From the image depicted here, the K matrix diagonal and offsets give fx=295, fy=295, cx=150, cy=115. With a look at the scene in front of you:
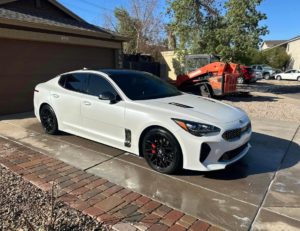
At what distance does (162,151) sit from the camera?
442 centimetres

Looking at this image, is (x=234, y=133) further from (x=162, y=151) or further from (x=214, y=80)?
(x=214, y=80)

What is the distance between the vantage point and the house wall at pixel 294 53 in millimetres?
43312

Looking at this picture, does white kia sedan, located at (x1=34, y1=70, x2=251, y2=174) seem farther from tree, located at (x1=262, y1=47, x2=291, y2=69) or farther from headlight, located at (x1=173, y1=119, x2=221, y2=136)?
tree, located at (x1=262, y1=47, x2=291, y2=69)

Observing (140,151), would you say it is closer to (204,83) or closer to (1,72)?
(1,72)

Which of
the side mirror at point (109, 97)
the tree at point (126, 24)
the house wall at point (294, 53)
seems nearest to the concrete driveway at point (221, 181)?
the side mirror at point (109, 97)

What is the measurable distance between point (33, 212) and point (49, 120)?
3.45 metres

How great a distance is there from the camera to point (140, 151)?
187 inches

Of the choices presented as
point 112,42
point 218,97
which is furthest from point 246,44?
point 112,42

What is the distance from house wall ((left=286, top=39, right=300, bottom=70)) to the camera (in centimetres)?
4331

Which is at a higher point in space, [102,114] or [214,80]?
[214,80]

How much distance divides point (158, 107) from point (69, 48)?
7127 mm

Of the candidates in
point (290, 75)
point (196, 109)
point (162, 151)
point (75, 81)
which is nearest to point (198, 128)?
point (196, 109)

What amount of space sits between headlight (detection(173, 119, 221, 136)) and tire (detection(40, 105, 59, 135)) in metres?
3.27

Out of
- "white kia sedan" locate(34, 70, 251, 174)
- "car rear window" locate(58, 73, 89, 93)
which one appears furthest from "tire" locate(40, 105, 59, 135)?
"car rear window" locate(58, 73, 89, 93)
